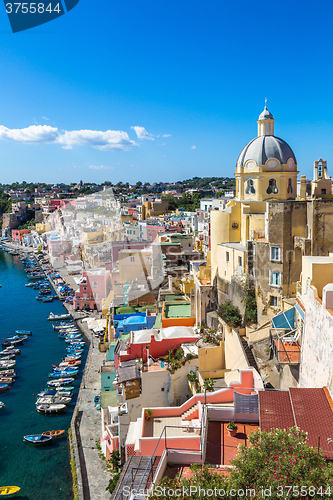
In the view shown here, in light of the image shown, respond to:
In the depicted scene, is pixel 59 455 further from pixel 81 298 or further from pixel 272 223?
pixel 81 298

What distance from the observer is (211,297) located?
1648 cm

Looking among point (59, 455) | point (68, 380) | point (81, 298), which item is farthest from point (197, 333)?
point (81, 298)

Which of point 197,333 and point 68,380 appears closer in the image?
point 197,333

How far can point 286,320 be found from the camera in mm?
11016

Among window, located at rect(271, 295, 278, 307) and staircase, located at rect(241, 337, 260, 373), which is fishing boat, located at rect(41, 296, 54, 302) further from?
window, located at rect(271, 295, 278, 307)

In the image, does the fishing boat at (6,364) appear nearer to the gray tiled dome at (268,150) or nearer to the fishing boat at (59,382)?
the fishing boat at (59,382)

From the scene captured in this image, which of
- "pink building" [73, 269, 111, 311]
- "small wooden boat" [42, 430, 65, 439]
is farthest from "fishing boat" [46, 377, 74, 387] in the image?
"pink building" [73, 269, 111, 311]

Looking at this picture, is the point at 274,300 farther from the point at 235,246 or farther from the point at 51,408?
the point at 51,408

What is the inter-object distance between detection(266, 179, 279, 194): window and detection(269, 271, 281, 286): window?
3.94 m

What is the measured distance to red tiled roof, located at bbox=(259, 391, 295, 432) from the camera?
6082 millimetres

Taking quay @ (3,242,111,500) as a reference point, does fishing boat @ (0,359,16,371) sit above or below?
above

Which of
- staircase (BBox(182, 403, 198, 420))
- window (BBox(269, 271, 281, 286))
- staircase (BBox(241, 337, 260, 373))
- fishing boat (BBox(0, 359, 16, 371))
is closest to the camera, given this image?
staircase (BBox(182, 403, 198, 420))

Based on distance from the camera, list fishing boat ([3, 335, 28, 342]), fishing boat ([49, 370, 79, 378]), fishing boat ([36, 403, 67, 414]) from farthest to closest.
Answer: fishing boat ([3, 335, 28, 342]) < fishing boat ([49, 370, 79, 378]) < fishing boat ([36, 403, 67, 414])

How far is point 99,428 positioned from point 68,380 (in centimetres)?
527
